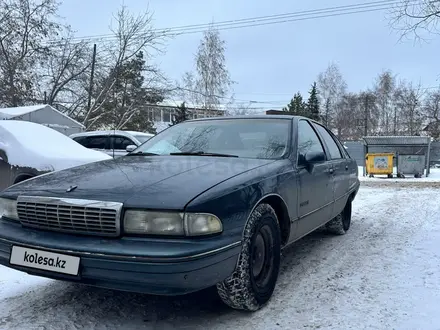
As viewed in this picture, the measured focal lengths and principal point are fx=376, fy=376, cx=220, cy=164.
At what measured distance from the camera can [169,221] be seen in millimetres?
2168

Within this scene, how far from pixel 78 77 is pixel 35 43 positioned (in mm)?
2904

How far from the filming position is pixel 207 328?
247 cm

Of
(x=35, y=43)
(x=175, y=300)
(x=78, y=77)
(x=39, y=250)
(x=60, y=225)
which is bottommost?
(x=175, y=300)

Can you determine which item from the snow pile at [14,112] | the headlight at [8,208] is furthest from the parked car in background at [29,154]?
the snow pile at [14,112]

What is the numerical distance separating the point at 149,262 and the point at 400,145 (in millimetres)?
15833

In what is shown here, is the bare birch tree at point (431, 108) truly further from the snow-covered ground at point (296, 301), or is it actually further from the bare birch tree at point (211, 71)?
the snow-covered ground at point (296, 301)

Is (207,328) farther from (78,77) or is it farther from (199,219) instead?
(78,77)

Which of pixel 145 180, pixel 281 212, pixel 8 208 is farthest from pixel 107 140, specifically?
pixel 145 180

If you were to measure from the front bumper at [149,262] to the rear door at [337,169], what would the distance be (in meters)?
2.32

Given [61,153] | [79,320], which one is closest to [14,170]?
[61,153]

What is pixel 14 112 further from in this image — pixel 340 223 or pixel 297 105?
pixel 297 105

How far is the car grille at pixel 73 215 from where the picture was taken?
221 centimetres

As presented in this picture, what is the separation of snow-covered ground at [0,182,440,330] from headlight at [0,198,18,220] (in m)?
0.68

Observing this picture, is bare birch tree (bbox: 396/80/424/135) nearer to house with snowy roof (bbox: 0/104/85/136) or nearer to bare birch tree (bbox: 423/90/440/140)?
bare birch tree (bbox: 423/90/440/140)
